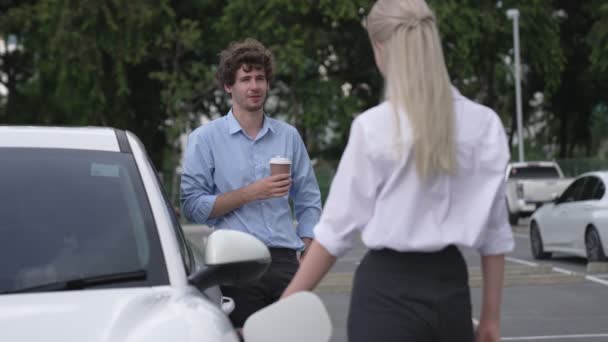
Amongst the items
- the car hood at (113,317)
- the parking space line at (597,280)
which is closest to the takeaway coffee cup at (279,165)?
the car hood at (113,317)

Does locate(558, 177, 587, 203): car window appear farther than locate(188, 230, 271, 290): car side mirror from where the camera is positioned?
Yes

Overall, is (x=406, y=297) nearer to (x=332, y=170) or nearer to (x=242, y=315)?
(x=242, y=315)

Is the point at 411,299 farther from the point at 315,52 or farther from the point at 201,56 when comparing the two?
the point at 201,56

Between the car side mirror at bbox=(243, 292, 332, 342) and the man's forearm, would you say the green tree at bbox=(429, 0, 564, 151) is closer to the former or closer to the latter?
the man's forearm

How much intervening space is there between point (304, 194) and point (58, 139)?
4.63ft

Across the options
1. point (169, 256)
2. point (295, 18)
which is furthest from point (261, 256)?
point (295, 18)

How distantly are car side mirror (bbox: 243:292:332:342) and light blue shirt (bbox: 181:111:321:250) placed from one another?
6.03ft

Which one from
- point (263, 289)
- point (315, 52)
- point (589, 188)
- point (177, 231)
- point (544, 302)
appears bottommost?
point (315, 52)

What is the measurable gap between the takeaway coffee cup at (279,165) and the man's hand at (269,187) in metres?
0.02

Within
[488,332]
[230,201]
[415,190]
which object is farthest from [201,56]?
[415,190]

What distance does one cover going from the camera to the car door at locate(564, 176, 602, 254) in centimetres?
1972

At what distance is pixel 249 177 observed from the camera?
18.7ft

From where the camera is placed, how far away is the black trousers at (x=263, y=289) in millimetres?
5473

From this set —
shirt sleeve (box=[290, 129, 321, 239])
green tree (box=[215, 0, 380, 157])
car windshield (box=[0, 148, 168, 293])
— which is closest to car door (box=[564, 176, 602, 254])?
shirt sleeve (box=[290, 129, 321, 239])
